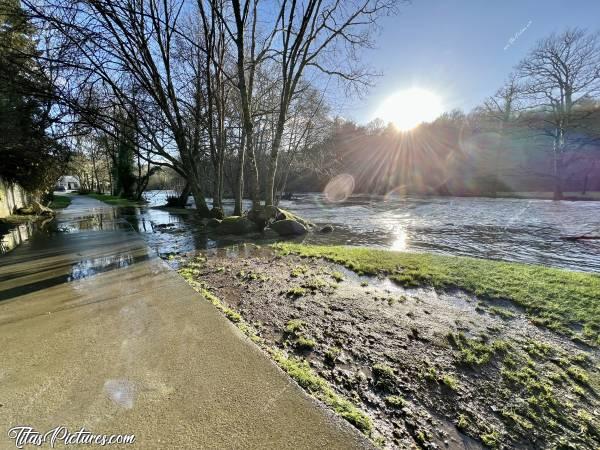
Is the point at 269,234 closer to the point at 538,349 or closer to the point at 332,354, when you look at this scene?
the point at 332,354

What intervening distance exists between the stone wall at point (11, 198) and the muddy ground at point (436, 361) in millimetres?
13640

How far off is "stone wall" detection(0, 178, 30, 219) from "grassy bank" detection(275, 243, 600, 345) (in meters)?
13.8

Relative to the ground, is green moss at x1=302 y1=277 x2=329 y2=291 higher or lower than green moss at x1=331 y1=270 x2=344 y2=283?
higher

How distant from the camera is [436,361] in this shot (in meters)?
2.67

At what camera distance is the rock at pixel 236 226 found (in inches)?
410

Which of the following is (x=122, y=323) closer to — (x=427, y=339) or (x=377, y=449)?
(x=377, y=449)

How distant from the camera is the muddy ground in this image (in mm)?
1986

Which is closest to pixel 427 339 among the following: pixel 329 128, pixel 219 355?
pixel 219 355

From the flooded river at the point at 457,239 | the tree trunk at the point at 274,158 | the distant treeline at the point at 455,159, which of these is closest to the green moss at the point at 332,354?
the flooded river at the point at 457,239

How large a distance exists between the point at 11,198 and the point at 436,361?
60.8ft

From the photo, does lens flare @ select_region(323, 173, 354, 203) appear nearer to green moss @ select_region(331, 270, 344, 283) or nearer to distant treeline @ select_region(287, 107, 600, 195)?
distant treeline @ select_region(287, 107, 600, 195)

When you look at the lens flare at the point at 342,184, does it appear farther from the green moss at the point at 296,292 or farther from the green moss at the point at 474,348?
the green moss at the point at 474,348

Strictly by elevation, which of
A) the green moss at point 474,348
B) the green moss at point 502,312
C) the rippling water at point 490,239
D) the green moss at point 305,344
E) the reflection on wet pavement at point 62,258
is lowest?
the rippling water at point 490,239

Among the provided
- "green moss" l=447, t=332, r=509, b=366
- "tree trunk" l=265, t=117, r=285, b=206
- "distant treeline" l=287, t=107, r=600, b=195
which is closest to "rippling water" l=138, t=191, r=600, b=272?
"tree trunk" l=265, t=117, r=285, b=206
